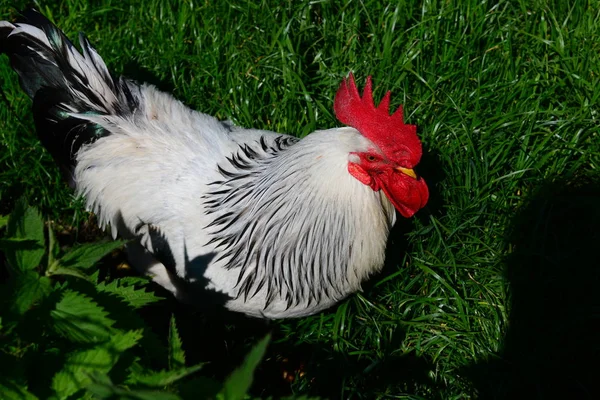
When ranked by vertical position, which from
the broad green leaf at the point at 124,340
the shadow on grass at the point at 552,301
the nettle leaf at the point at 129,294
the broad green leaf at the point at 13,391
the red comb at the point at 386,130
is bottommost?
the shadow on grass at the point at 552,301

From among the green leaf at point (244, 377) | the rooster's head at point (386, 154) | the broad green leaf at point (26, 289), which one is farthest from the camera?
the rooster's head at point (386, 154)

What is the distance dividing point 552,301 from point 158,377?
2267 mm

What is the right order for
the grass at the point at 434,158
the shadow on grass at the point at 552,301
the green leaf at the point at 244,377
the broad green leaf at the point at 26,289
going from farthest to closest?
1. the grass at the point at 434,158
2. the shadow on grass at the point at 552,301
3. the broad green leaf at the point at 26,289
4. the green leaf at the point at 244,377

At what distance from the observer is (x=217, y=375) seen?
3.03 meters

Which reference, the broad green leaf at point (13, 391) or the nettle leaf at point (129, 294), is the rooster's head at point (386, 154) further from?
the broad green leaf at point (13, 391)

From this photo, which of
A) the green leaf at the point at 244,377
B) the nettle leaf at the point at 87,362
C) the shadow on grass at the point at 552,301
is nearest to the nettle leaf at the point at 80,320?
the nettle leaf at the point at 87,362

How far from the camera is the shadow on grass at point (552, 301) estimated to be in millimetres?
2805

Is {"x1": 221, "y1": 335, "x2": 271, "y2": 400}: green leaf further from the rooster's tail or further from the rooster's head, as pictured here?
the rooster's tail

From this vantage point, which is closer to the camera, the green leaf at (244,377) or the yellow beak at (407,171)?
the green leaf at (244,377)

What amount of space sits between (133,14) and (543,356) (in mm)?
3148

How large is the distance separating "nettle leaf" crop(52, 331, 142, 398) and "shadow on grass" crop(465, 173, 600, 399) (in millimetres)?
1896

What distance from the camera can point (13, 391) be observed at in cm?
143

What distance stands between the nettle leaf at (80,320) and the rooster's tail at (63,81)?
1.54m

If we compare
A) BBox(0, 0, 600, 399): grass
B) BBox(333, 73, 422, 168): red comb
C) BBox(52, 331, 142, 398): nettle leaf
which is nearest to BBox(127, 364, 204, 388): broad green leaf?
BBox(52, 331, 142, 398): nettle leaf
